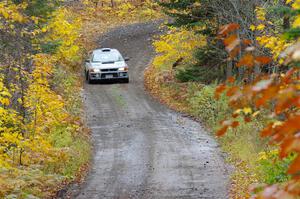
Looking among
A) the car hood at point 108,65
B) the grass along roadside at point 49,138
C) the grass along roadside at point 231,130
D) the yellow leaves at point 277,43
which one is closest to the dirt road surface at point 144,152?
the grass along roadside at point 231,130

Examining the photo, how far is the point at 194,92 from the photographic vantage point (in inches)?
880

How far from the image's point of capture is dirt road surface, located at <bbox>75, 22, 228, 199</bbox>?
460 inches

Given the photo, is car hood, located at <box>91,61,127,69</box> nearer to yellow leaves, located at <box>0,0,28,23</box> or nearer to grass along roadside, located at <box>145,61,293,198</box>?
grass along roadside, located at <box>145,61,293,198</box>

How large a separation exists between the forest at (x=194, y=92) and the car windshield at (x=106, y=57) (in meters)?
1.49

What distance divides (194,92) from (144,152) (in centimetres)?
766

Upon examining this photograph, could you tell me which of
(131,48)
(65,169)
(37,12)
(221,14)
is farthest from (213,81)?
(131,48)

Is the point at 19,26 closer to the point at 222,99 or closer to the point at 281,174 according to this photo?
the point at 281,174

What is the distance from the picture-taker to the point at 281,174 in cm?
995

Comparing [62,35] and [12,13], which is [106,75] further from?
[12,13]

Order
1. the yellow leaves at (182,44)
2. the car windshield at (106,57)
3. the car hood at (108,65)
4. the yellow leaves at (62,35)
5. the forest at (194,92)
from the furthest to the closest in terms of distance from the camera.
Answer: the car windshield at (106,57), the car hood at (108,65), the yellow leaves at (182,44), the yellow leaves at (62,35), the forest at (194,92)

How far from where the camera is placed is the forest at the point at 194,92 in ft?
10.3

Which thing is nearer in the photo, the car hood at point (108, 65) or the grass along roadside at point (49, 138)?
the grass along roadside at point (49, 138)

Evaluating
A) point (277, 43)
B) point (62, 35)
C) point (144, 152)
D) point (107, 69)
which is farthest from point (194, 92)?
point (277, 43)

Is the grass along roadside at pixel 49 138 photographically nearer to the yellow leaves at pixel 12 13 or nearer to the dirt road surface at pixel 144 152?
the dirt road surface at pixel 144 152
